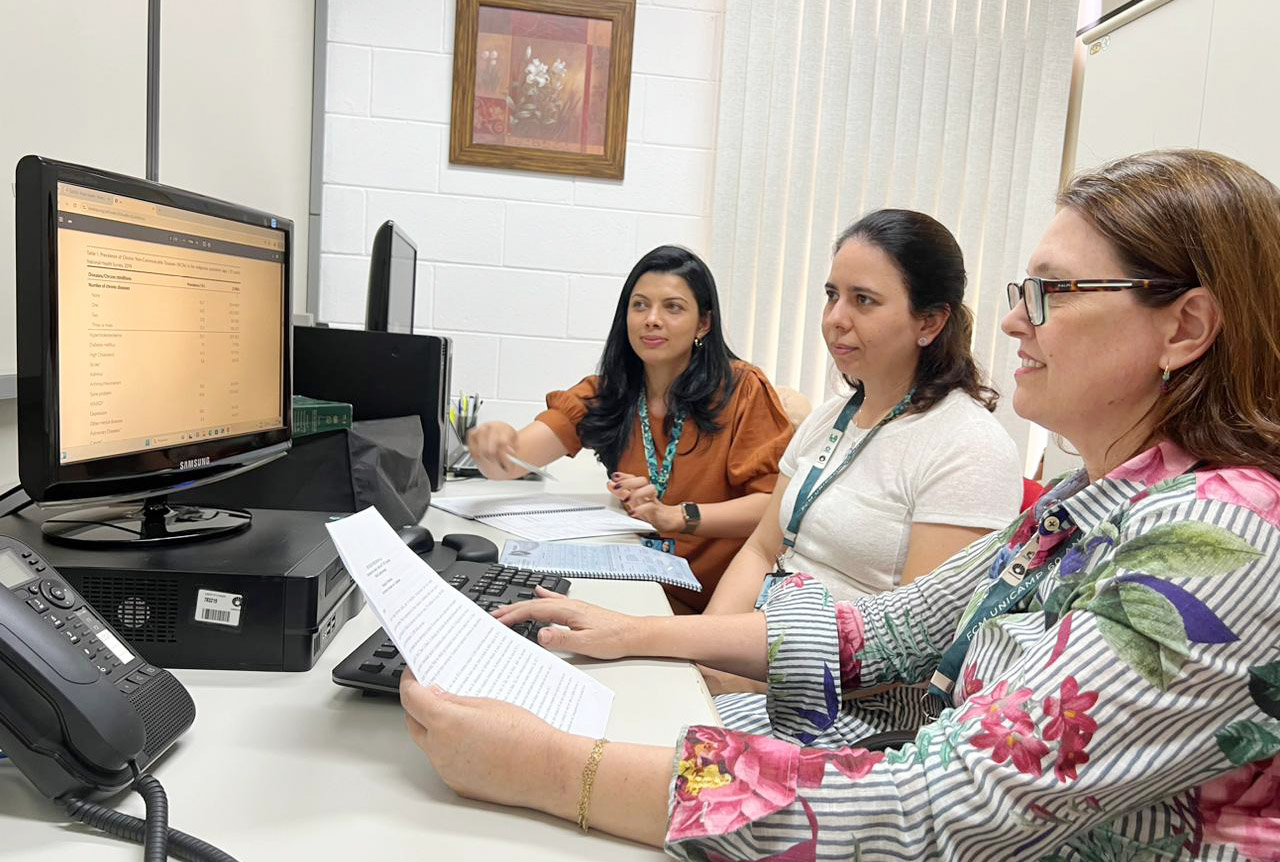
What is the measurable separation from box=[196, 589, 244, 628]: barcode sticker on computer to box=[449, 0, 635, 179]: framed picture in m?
2.33

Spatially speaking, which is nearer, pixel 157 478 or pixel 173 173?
pixel 157 478

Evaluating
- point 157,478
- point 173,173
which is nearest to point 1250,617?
point 157,478

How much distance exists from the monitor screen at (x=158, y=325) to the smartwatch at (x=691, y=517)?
90cm

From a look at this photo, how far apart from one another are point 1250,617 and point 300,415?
50.4 inches

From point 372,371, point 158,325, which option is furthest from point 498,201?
point 158,325

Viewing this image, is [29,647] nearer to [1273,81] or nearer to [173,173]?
[173,173]

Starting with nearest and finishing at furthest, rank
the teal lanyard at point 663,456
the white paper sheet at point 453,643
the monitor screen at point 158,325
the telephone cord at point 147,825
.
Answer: the telephone cord at point 147,825 → the white paper sheet at point 453,643 → the monitor screen at point 158,325 → the teal lanyard at point 663,456

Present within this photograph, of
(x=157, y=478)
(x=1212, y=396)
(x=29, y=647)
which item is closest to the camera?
(x=29, y=647)

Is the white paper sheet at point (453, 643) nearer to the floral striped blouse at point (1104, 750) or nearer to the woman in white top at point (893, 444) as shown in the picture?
the floral striped blouse at point (1104, 750)

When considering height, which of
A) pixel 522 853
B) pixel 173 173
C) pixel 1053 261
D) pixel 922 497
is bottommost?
pixel 522 853

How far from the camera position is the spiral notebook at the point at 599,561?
52.0 inches

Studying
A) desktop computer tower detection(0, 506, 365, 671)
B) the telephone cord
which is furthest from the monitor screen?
the telephone cord

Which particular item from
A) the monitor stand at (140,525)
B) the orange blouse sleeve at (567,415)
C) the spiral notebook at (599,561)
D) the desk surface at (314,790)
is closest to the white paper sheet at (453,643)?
the desk surface at (314,790)

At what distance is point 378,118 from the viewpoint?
2924 mm
